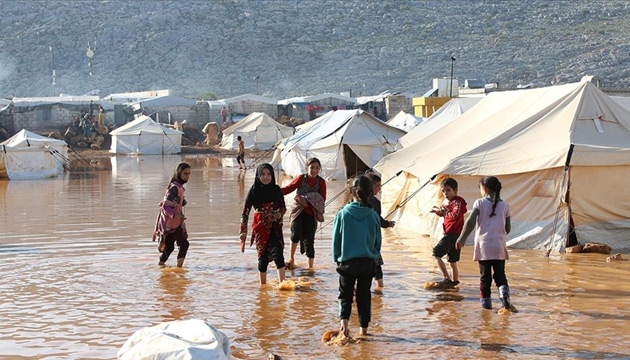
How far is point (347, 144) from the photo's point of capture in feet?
82.4

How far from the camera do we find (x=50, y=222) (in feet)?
53.6

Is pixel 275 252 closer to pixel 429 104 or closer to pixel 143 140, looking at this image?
pixel 429 104

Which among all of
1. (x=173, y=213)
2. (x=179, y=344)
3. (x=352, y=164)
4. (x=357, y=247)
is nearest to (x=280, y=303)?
(x=357, y=247)

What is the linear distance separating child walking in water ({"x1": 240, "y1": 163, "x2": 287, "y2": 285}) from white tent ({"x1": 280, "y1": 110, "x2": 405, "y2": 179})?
15.4 meters

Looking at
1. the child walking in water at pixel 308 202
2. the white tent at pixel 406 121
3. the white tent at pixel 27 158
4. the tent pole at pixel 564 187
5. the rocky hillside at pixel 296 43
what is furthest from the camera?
the rocky hillside at pixel 296 43

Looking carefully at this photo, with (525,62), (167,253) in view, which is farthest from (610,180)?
(525,62)

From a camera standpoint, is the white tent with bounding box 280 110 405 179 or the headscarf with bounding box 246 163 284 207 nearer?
the headscarf with bounding box 246 163 284 207

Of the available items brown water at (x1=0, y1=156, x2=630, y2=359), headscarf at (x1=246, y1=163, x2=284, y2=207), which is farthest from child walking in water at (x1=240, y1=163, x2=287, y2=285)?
brown water at (x1=0, y1=156, x2=630, y2=359)

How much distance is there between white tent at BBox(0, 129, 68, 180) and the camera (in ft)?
91.7

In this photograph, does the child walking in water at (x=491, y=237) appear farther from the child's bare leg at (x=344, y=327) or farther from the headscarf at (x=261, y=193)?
the headscarf at (x=261, y=193)

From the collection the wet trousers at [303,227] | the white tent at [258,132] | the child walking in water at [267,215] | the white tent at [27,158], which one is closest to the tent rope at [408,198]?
the wet trousers at [303,227]

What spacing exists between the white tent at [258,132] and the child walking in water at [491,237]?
36.7 m

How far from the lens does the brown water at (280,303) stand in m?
7.23

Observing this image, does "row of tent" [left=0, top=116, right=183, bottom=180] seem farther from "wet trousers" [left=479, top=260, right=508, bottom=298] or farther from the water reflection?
"wet trousers" [left=479, top=260, right=508, bottom=298]
